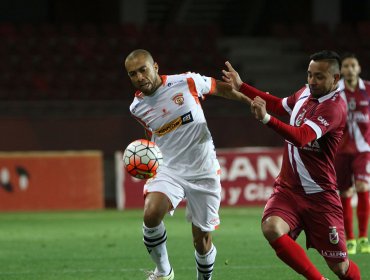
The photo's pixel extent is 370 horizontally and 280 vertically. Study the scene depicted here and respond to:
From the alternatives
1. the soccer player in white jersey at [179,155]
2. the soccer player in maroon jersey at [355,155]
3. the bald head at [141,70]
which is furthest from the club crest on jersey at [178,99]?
the soccer player in maroon jersey at [355,155]

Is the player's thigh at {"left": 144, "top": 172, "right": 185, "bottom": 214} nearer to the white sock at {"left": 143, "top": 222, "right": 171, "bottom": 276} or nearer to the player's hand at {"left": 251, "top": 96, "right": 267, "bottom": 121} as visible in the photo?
the white sock at {"left": 143, "top": 222, "right": 171, "bottom": 276}

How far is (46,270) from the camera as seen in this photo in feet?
29.1

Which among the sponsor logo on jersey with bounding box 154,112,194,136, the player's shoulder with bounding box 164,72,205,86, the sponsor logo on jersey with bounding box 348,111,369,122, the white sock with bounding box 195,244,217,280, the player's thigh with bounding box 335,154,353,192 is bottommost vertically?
the player's thigh with bounding box 335,154,353,192

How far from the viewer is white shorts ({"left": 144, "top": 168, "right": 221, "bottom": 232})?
291 inches

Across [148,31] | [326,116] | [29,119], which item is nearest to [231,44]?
[148,31]

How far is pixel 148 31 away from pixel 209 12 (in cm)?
398

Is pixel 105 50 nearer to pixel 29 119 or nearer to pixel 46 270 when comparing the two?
pixel 29 119

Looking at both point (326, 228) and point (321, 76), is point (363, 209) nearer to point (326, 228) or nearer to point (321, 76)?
point (326, 228)

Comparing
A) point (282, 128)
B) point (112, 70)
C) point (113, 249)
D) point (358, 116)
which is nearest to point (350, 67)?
point (358, 116)

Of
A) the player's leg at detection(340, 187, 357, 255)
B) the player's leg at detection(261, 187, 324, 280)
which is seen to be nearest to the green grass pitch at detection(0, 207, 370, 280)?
the player's leg at detection(340, 187, 357, 255)

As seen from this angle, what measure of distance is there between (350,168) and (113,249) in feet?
8.87

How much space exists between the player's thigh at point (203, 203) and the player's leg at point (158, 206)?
93 mm

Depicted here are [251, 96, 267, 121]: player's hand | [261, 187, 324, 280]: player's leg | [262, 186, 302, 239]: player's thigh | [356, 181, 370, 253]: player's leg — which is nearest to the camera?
[251, 96, 267, 121]: player's hand

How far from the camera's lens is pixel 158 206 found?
286 inches
